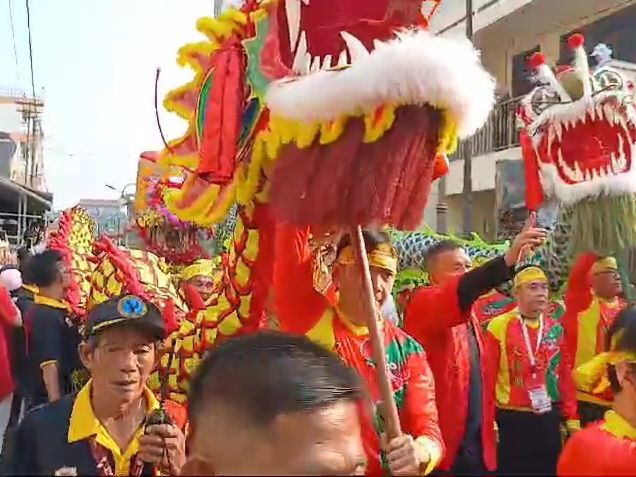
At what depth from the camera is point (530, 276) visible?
4.55 meters

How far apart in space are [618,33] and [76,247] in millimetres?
7868

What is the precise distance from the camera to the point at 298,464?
105cm

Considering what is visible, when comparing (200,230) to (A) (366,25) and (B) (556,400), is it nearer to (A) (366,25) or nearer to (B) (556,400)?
(B) (556,400)

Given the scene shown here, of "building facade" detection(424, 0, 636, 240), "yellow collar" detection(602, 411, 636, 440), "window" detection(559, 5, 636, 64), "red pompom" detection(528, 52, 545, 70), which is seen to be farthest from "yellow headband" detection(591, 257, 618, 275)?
A: "window" detection(559, 5, 636, 64)

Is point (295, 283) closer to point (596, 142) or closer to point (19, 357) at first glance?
point (596, 142)

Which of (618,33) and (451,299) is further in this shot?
(618,33)

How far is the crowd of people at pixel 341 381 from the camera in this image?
3.65 ft

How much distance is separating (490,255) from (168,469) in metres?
4.29

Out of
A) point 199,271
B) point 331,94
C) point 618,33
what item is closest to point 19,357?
point 199,271

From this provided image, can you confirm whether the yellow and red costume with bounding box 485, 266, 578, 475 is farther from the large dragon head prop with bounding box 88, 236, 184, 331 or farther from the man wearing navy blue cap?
the man wearing navy blue cap

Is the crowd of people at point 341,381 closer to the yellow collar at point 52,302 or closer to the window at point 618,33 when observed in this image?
the yellow collar at point 52,302

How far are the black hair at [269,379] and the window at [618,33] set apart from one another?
985 centimetres

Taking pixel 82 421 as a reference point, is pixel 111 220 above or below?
above

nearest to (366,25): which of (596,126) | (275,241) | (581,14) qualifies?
(275,241)
